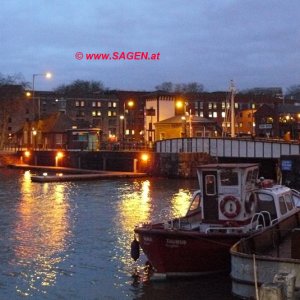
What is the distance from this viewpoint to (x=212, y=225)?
23.8m

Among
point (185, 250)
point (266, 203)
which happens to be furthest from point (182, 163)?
point (185, 250)

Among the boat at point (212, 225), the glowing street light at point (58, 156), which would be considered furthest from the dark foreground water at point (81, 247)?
the glowing street light at point (58, 156)

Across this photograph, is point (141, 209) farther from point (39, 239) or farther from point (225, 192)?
point (225, 192)

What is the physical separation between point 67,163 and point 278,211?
71.7 meters

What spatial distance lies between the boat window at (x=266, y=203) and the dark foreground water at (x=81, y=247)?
3978 millimetres

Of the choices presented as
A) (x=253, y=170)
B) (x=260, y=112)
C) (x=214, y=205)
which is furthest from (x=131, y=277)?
(x=260, y=112)

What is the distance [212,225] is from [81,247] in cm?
737

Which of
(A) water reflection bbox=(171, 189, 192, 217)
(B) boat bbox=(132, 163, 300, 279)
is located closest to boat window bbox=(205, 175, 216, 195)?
(B) boat bbox=(132, 163, 300, 279)

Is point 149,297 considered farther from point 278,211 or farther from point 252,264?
point 278,211

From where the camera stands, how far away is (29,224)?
3591 centimetres

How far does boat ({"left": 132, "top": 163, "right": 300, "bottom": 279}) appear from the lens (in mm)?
21875

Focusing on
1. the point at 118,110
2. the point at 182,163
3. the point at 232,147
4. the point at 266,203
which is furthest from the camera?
the point at 118,110

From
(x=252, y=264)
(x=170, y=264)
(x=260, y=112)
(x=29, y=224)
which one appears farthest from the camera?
(x=260, y=112)

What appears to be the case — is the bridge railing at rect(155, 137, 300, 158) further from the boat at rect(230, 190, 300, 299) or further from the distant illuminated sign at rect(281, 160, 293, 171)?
the boat at rect(230, 190, 300, 299)
